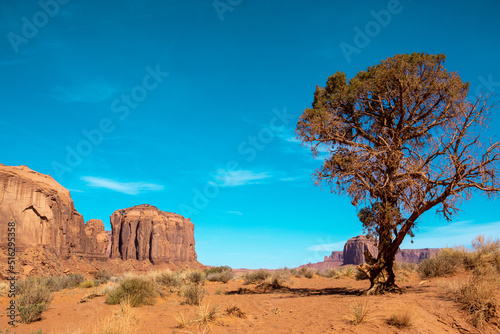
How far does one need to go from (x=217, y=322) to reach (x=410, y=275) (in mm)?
17758

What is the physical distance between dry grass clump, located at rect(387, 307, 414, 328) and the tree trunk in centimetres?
501

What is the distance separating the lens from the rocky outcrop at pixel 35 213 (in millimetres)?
56562

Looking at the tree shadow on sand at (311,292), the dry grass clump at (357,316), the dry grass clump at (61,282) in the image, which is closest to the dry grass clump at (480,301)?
the dry grass clump at (357,316)

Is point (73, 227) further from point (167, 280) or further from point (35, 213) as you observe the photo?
point (167, 280)

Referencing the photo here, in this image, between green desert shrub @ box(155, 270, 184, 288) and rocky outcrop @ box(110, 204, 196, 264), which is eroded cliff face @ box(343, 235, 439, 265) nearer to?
rocky outcrop @ box(110, 204, 196, 264)

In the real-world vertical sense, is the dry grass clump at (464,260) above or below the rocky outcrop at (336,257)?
above

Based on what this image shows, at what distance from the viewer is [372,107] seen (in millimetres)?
14742

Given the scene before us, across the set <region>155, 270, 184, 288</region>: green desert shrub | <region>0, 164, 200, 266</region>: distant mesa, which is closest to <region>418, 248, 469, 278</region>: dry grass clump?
<region>155, 270, 184, 288</region>: green desert shrub

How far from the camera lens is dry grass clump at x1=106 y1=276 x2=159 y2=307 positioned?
12781mm

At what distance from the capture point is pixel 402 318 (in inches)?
289

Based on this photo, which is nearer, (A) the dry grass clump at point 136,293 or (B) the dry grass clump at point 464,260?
(A) the dry grass clump at point 136,293

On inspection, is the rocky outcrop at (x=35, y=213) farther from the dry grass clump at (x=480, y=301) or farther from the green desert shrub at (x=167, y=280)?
the dry grass clump at (x=480, y=301)

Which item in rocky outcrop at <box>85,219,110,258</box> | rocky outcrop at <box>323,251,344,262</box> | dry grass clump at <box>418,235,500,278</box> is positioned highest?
rocky outcrop at <box>85,219,110,258</box>

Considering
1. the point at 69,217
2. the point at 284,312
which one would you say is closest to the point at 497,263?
the point at 284,312
